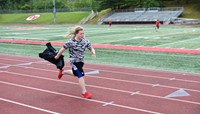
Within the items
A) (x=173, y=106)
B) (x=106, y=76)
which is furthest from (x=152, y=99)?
(x=106, y=76)

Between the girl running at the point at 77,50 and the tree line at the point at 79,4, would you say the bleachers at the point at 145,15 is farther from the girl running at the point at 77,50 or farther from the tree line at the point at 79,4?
the girl running at the point at 77,50

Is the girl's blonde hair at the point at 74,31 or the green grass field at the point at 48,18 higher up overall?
the girl's blonde hair at the point at 74,31

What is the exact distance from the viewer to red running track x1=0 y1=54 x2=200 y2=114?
636 cm

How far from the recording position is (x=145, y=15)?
185ft

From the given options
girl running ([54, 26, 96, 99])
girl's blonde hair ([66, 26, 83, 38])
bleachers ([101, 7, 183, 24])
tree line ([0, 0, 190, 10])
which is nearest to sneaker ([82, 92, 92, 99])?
girl running ([54, 26, 96, 99])

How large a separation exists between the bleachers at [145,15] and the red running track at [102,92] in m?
41.9

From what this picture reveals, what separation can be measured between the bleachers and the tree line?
184 centimetres

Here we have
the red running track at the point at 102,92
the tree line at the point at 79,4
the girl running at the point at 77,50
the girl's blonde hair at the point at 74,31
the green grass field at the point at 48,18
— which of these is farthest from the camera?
the green grass field at the point at 48,18

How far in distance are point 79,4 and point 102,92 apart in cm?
9133

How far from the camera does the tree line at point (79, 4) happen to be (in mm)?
61975

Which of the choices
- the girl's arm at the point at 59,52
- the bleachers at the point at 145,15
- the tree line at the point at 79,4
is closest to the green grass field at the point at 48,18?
the tree line at the point at 79,4

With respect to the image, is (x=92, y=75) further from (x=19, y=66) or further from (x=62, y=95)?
(x=19, y=66)

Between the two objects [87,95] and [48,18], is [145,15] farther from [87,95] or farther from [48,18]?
[87,95]

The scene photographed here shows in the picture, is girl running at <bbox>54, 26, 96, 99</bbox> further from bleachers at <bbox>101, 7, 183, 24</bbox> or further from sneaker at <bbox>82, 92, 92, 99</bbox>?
bleachers at <bbox>101, 7, 183, 24</bbox>
